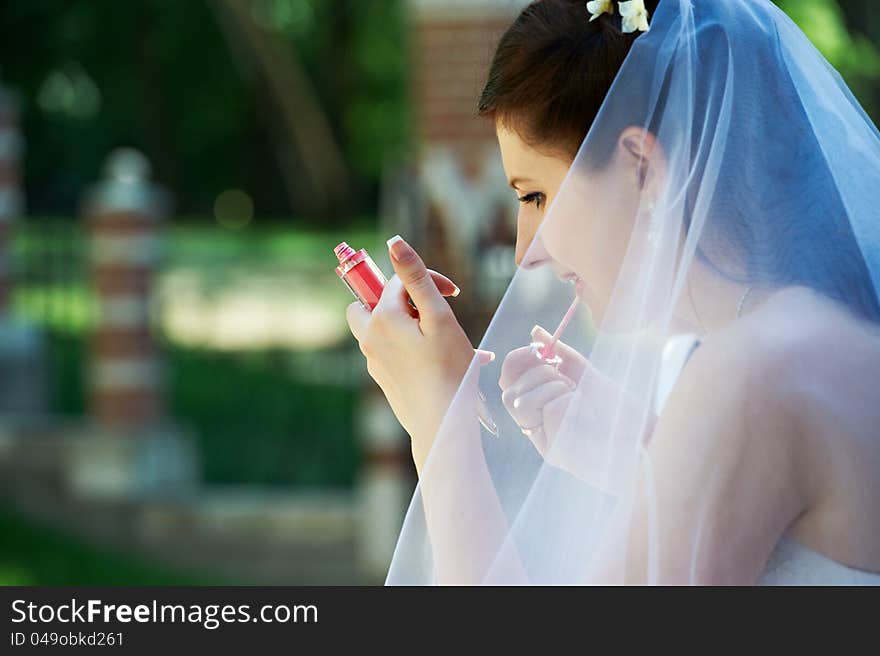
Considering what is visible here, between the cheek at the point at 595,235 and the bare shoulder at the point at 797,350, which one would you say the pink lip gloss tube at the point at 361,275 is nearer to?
the cheek at the point at 595,235

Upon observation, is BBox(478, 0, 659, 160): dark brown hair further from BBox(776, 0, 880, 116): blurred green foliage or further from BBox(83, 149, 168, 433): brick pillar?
BBox(83, 149, 168, 433): brick pillar

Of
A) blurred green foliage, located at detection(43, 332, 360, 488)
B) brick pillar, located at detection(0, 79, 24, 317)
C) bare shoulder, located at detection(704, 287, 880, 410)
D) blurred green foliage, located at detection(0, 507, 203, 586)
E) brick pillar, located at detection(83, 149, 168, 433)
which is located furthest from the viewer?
brick pillar, located at detection(0, 79, 24, 317)

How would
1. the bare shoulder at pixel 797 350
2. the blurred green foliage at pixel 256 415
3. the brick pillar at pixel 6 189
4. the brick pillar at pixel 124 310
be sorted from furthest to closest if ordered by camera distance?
1. the brick pillar at pixel 6 189
2. the blurred green foliage at pixel 256 415
3. the brick pillar at pixel 124 310
4. the bare shoulder at pixel 797 350

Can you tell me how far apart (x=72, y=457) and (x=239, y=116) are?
2351cm

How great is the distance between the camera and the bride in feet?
5.11

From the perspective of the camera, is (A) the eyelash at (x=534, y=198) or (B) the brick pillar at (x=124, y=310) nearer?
(A) the eyelash at (x=534, y=198)

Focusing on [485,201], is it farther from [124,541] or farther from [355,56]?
[355,56]

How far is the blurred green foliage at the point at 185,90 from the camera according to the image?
23219 mm

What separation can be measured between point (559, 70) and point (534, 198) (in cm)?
17

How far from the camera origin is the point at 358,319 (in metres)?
1.79


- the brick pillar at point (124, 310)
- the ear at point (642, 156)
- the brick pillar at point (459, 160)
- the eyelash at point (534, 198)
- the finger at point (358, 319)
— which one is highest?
the ear at point (642, 156)

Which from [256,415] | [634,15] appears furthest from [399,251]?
[256,415]

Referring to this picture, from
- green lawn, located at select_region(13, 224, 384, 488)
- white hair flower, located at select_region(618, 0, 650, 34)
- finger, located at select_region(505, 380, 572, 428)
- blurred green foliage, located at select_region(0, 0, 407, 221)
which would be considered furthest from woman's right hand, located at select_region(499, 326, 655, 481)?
blurred green foliage, located at select_region(0, 0, 407, 221)

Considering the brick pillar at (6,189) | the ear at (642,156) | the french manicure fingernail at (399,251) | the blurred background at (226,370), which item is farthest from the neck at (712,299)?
the brick pillar at (6,189)
